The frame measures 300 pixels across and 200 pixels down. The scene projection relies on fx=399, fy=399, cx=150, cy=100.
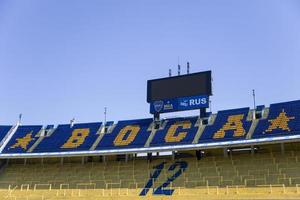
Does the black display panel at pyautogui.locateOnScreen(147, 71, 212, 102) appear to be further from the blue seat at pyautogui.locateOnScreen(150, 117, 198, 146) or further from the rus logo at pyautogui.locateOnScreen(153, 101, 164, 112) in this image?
the blue seat at pyautogui.locateOnScreen(150, 117, 198, 146)

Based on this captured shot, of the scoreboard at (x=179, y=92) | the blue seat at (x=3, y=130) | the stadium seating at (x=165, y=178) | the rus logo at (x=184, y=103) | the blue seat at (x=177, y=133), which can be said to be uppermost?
the scoreboard at (x=179, y=92)

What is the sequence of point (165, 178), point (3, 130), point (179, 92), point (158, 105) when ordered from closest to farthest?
1. point (165, 178)
2. point (179, 92)
3. point (158, 105)
4. point (3, 130)

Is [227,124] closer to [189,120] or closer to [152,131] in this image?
[189,120]

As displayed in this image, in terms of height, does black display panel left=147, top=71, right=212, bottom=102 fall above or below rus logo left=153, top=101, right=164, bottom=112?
above

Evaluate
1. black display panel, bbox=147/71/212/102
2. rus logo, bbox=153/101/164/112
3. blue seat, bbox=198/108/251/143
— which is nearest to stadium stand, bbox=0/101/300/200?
blue seat, bbox=198/108/251/143

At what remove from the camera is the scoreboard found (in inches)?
1715

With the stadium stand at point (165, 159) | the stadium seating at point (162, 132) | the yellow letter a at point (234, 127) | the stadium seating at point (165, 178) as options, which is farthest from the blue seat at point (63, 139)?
the yellow letter a at point (234, 127)

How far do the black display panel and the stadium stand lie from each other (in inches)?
113

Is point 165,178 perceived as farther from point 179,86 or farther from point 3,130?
point 3,130

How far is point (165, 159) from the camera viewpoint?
139 feet

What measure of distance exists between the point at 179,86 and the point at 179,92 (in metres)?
0.74

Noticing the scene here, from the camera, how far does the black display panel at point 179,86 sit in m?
43.8

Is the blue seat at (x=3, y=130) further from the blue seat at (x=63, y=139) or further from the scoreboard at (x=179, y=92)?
the scoreboard at (x=179, y=92)

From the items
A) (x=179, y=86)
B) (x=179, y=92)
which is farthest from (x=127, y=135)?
(x=179, y=86)
